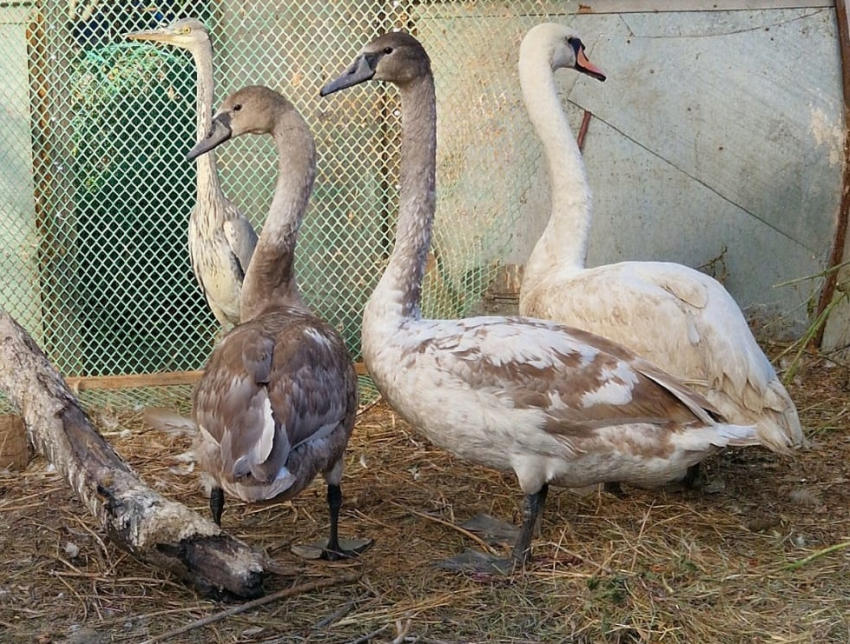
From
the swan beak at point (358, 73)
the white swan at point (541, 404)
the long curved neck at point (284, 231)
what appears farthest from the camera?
the long curved neck at point (284, 231)

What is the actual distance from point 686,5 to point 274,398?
432 centimetres

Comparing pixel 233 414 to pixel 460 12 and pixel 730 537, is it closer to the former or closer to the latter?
pixel 730 537

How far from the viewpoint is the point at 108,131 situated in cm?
665

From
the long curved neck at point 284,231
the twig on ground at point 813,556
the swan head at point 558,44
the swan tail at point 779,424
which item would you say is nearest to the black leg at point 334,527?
the long curved neck at point 284,231

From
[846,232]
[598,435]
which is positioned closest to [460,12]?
[846,232]

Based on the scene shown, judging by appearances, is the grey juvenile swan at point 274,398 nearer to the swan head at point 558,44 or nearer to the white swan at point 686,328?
the white swan at point 686,328

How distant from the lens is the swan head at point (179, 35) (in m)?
6.39

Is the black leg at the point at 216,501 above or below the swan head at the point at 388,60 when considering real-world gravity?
below

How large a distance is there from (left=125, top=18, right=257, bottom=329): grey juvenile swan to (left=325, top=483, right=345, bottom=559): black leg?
2544 mm

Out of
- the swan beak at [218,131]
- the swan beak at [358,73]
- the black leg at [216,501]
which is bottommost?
the black leg at [216,501]

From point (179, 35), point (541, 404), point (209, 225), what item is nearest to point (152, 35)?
point (179, 35)

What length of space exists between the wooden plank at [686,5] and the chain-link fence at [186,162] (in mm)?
248

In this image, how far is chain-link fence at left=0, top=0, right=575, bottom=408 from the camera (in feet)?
21.6

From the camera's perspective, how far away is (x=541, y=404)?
13.4 feet
